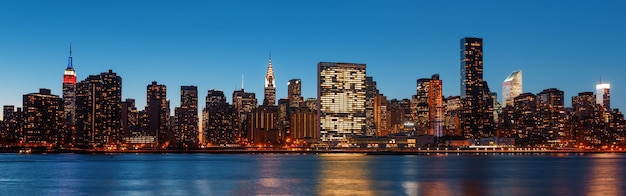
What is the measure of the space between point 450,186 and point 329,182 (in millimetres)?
13661

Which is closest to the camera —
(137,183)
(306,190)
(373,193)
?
(373,193)

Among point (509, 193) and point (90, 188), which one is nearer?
point (509, 193)

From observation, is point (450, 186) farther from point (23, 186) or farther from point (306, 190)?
point (23, 186)

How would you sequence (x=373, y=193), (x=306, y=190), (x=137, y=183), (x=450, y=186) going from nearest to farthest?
(x=373, y=193) → (x=306, y=190) → (x=450, y=186) → (x=137, y=183)

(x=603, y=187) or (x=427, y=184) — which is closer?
(x=603, y=187)

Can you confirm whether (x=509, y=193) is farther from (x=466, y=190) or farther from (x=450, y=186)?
(x=450, y=186)

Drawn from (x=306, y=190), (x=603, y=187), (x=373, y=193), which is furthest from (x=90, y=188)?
(x=603, y=187)

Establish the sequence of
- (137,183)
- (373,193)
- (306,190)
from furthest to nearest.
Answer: (137,183)
(306,190)
(373,193)

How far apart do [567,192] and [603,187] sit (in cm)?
822

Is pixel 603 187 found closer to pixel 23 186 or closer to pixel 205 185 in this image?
pixel 205 185

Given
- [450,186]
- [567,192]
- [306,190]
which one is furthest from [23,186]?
[567,192]

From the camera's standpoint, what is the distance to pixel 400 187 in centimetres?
7744

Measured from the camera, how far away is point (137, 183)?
83500 mm

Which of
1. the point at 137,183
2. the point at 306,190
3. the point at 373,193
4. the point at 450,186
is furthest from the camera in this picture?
→ the point at 137,183
